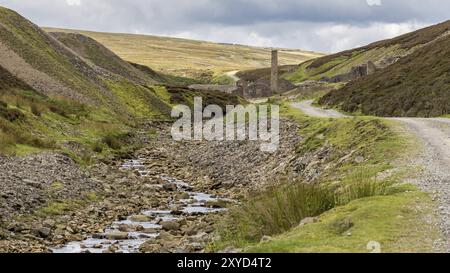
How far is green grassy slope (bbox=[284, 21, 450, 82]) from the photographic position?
10275cm

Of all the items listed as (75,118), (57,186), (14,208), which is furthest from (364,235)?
(75,118)

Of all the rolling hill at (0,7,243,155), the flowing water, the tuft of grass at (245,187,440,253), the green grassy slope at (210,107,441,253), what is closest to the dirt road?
the rolling hill at (0,7,243,155)

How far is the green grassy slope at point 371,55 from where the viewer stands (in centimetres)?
10275

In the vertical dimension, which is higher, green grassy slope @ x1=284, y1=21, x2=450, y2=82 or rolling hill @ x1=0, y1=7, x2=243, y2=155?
green grassy slope @ x1=284, y1=21, x2=450, y2=82

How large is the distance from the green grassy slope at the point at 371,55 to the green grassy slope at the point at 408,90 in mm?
35955

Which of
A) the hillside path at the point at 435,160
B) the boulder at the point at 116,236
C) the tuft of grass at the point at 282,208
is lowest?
the boulder at the point at 116,236

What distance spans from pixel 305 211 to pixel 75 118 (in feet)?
123

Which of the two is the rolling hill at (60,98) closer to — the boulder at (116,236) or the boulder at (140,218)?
the boulder at (140,218)

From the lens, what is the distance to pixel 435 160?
22.1 meters

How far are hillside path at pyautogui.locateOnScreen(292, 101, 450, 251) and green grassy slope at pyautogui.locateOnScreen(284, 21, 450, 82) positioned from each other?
7039 centimetres

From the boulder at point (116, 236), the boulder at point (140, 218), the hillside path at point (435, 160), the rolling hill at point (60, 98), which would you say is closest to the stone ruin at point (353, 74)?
the rolling hill at point (60, 98)

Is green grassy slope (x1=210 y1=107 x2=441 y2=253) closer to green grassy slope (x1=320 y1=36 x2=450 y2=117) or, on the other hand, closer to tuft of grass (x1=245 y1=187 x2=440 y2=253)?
tuft of grass (x1=245 y1=187 x2=440 y2=253)

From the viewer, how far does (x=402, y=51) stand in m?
104
